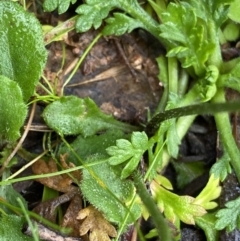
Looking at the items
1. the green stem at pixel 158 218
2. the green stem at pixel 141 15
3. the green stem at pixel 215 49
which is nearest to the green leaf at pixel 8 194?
the green stem at pixel 158 218

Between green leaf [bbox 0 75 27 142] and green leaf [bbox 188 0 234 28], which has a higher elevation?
green leaf [bbox 188 0 234 28]

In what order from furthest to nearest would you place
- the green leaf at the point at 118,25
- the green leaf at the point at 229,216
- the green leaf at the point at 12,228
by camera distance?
the green leaf at the point at 118,25
the green leaf at the point at 229,216
the green leaf at the point at 12,228

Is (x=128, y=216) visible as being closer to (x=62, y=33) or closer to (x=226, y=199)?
(x=226, y=199)

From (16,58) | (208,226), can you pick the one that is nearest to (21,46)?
(16,58)

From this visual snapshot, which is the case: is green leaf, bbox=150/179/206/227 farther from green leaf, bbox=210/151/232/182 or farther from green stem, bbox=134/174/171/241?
green stem, bbox=134/174/171/241

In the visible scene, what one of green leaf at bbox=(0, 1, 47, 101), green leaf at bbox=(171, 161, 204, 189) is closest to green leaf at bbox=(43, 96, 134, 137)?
green leaf at bbox=(0, 1, 47, 101)

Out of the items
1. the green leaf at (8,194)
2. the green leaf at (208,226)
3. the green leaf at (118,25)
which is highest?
the green leaf at (118,25)

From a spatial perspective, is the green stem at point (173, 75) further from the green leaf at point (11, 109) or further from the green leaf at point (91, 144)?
the green leaf at point (11, 109)
